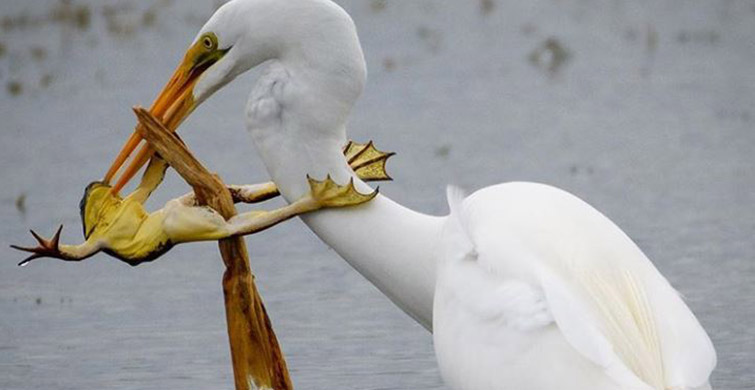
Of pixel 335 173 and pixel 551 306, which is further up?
pixel 335 173

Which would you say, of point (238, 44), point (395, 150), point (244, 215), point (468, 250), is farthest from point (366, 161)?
point (395, 150)

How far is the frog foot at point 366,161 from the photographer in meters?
5.90

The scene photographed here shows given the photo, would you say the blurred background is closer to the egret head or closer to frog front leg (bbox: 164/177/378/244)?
frog front leg (bbox: 164/177/378/244)

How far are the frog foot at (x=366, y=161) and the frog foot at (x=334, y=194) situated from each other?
0.24 meters

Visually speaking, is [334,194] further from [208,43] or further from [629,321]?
[629,321]

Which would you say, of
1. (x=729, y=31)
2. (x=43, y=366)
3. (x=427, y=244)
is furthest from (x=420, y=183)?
(x=729, y=31)

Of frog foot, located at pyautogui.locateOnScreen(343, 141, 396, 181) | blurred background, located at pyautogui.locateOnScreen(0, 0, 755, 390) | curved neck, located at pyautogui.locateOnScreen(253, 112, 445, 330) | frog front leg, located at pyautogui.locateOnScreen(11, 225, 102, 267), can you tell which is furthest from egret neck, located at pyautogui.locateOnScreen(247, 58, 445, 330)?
blurred background, located at pyautogui.locateOnScreen(0, 0, 755, 390)

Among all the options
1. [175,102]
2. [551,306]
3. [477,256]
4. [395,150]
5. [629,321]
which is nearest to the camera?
[551,306]

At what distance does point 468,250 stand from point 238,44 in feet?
3.03

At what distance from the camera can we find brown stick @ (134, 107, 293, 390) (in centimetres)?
584

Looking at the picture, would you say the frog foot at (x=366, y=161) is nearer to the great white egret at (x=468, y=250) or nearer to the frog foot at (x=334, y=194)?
the great white egret at (x=468, y=250)

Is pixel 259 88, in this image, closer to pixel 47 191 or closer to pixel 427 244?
pixel 427 244

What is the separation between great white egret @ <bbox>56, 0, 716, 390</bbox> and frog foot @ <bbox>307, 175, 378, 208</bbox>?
1.8 inches

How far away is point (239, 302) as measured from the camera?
605cm
